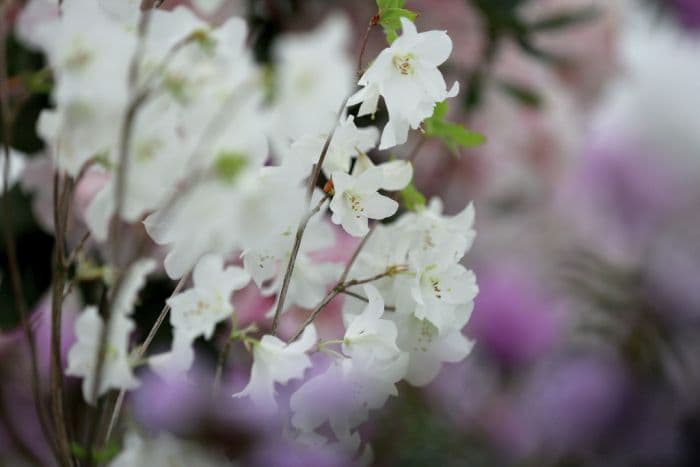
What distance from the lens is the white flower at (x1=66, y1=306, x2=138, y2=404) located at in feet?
0.50

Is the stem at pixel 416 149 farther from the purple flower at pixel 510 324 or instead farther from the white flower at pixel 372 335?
the purple flower at pixel 510 324

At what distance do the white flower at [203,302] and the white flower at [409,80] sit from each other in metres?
0.04

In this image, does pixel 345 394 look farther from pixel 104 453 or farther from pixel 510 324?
pixel 510 324

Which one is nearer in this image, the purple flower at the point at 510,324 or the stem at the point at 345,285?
the stem at the point at 345,285

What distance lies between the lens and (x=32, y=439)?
361 millimetres

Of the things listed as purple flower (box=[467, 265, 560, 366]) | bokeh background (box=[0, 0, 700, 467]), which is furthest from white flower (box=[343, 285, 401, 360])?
purple flower (box=[467, 265, 560, 366])

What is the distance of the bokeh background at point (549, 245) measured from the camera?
0.36 metres

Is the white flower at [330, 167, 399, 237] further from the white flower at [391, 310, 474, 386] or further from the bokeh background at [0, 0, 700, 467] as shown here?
the bokeh background at [0, 0, 700, 467]

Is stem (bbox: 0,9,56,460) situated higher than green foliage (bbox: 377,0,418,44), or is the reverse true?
green foliage (bbox: 377,0,418,44)

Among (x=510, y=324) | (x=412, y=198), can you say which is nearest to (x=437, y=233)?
(x=412, y=198)

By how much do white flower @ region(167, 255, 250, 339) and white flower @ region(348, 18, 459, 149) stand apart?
4cm

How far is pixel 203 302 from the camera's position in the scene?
16 cm

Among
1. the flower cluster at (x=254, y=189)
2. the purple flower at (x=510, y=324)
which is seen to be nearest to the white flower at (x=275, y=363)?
the flower cluster at (x=254, y=189)

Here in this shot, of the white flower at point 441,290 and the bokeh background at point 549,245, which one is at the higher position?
the white flower at point 441,290
